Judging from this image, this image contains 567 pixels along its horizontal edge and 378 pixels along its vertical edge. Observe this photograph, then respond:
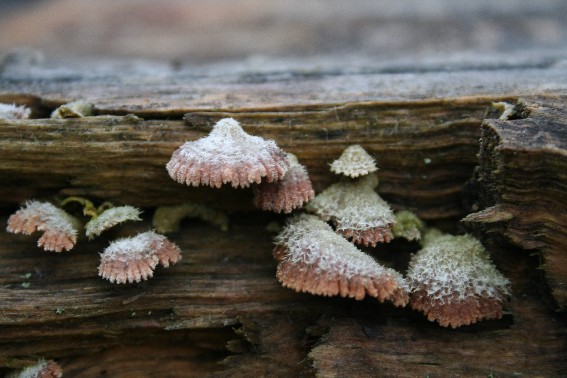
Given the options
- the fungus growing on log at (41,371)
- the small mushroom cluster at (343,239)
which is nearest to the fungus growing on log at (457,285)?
the small mushroom cluster at (343,239)

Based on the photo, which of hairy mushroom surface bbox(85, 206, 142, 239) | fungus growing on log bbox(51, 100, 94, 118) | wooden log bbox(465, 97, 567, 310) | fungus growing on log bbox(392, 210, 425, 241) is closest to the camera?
wooden log bbox(465, 97, 567, 310)

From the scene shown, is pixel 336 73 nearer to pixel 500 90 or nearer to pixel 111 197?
pixel 500 90

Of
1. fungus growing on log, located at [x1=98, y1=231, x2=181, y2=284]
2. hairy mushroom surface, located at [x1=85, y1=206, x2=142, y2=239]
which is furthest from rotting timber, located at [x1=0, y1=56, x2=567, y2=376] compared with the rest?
fungus growing on log, located at [x1=98, y1=231, x2=181, y2=284]

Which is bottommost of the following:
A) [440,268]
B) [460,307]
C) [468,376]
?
[468,376]

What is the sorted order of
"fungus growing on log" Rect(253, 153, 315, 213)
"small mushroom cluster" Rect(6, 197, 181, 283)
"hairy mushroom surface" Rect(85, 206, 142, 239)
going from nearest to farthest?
"small mushroom cluster" Rect(6, 197, 181, 283), "fungus growing on log" Rect(253, 153, 315, 213), "hairy mushroom surface" Rect(85, 206, 142, 239)

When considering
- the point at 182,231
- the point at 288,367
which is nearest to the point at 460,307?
the point at 288,367

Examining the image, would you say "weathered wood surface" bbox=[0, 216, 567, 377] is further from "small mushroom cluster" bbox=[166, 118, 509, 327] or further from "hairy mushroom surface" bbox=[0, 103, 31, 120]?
"hairy mushroom surface" bbox=[0, 103, 31, 120]

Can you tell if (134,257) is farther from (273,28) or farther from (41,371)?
(273,28)
